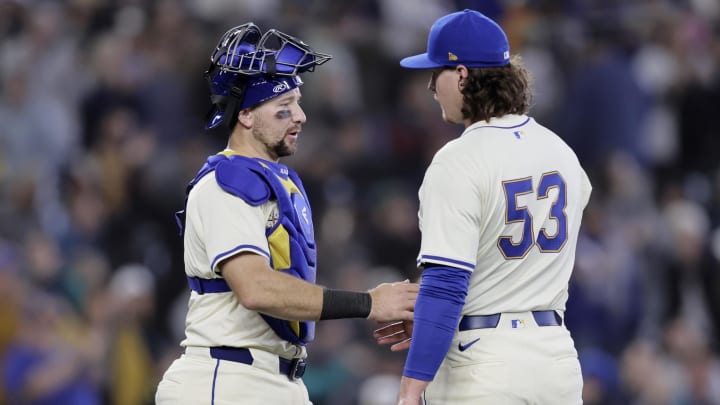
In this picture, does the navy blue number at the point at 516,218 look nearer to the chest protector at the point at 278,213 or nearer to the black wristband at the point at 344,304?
the black wristband at the point at 344,304

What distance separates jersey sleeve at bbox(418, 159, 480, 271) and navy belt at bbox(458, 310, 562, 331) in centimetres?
22

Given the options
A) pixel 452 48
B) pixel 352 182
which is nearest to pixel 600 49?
pixel 352 182

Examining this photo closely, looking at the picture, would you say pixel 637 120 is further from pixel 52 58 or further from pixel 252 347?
pixel 252 347

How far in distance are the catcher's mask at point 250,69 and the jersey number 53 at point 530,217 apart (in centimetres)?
102

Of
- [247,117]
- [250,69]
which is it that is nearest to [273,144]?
[247,117]

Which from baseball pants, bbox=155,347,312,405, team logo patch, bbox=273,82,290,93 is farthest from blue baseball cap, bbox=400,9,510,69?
baseball pants, bbox=155,347,312,405

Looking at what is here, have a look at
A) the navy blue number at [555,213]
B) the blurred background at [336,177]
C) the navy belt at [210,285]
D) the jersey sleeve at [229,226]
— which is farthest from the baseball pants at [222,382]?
the blurred background at [336,177]

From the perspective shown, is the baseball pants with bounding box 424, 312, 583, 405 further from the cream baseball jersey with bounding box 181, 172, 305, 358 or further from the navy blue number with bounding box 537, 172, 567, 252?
the cream baseball jersey with bounding box 181, 172, 305, 358

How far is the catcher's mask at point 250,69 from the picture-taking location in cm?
436

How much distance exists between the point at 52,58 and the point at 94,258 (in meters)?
1.98

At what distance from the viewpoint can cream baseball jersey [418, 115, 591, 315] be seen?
3.90 metres

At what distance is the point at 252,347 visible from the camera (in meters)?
4.19

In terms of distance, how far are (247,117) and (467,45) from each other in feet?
2.95

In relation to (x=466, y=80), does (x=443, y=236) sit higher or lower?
lower
